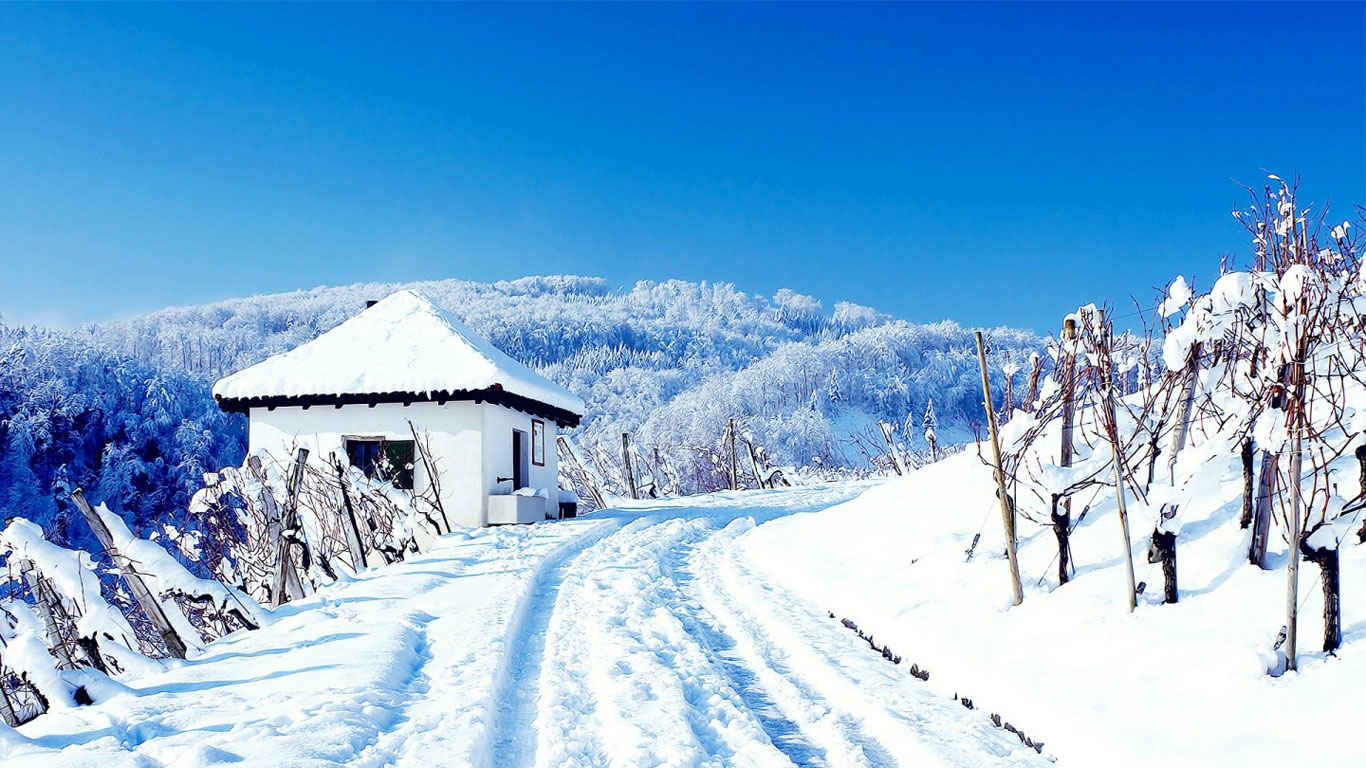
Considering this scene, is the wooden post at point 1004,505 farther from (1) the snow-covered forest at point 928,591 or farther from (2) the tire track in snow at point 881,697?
(2) the tire track in snow at point 881,697

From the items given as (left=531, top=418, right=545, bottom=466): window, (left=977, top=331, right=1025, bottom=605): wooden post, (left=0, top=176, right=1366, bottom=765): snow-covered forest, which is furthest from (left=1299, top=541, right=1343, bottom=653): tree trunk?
(left=531, top=418, right=545, bottom=466): window

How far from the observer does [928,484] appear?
33.7 feet

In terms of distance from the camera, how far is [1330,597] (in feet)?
12.7

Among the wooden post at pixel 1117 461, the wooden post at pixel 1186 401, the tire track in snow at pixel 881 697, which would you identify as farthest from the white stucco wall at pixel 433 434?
the wooden post at pixel 1117 461

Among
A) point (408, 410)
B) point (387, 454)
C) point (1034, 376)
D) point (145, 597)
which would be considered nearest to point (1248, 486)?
point (1034, 376)

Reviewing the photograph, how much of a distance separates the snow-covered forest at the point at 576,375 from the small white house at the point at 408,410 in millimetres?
3748

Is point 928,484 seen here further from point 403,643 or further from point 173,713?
point 173,713

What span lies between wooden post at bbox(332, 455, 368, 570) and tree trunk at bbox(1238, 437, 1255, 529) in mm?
9230

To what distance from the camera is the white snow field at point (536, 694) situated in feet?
12.0

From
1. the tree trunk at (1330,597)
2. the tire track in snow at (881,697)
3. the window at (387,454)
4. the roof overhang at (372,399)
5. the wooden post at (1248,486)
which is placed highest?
the roof overhang at (372,399)

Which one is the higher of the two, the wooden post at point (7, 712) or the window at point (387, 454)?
the window at point (387, 454)

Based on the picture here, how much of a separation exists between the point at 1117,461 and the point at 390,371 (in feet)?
43.6

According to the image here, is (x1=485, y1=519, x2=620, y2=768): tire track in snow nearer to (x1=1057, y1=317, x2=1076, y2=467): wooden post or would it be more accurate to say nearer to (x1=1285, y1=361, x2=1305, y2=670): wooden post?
(x1=1285, y1=361, x2=1305, y2=670): wooden post

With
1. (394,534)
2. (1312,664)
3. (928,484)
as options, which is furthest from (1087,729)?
(394,534)
